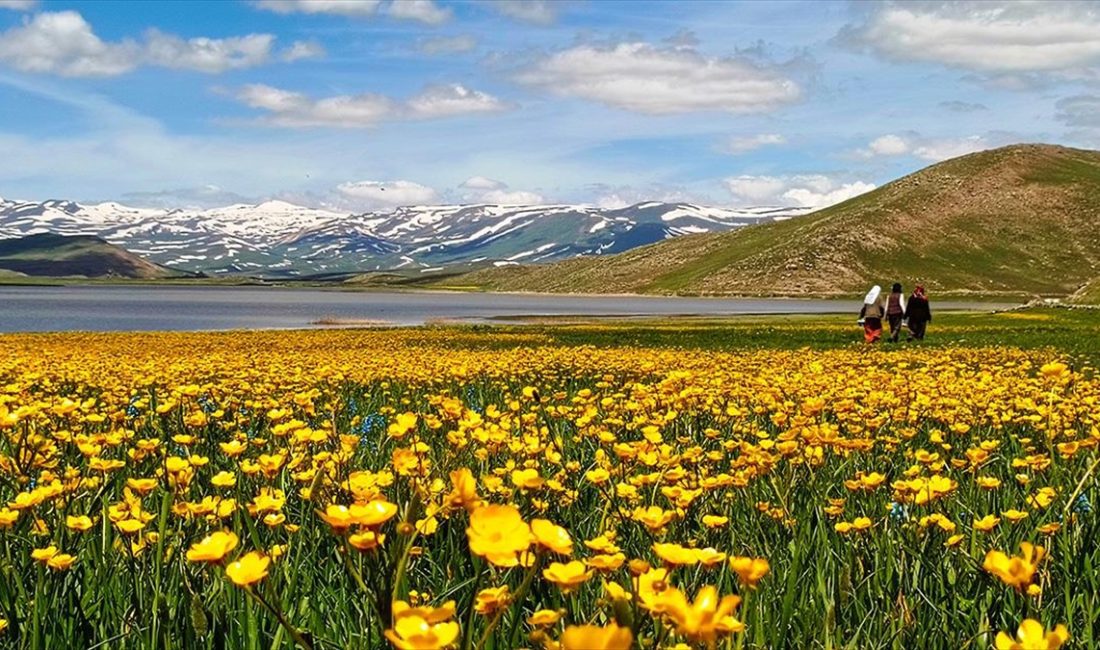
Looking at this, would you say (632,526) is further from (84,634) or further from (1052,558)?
(84,634)

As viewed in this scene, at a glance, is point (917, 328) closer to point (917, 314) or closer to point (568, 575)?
point (917, 314)

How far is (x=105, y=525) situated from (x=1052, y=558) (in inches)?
185

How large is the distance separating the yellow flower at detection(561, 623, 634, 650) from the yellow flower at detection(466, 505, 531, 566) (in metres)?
0.37

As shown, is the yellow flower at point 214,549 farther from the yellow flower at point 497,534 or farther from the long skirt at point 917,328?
the long skirt at point 917,328

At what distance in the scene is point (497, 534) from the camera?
2.01 m

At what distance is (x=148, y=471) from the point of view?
24.2ft

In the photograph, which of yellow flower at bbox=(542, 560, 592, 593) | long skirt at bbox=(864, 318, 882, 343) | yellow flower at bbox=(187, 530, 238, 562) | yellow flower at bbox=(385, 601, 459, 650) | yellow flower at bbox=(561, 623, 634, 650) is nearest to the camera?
yellow flower at bbox=(561, 623, 634, 650)

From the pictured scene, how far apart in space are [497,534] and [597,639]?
18.8 inches

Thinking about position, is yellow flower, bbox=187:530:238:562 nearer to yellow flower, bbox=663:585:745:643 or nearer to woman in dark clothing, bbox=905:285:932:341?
yellow flower, bbox=663:585:745:643

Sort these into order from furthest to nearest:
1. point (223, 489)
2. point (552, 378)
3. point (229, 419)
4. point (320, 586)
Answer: point (552, 378) < point (229, 419) < point (223, 489) < point (320, 586)

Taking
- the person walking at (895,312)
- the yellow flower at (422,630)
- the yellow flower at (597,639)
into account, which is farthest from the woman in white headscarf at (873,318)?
the yellow flower at (597,639)

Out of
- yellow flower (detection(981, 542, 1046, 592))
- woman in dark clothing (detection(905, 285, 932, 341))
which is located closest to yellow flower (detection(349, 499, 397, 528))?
yellow flower (detection(981, 542, 1046, 592))

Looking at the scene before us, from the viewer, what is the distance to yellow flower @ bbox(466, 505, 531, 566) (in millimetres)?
1942

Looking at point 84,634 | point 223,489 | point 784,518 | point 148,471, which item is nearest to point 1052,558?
point 784,518
